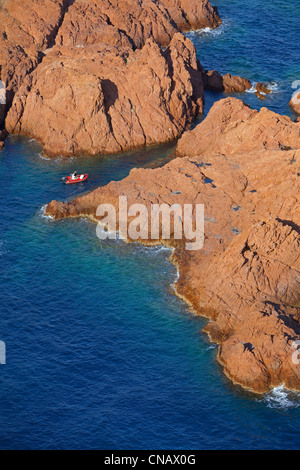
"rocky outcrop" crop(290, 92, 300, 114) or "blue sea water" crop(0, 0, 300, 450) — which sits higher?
"rocky outcrop" crop(290, 92, 300, 114)

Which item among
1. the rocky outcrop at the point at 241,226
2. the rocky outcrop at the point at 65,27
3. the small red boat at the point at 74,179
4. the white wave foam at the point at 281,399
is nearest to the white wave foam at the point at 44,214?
the rocky outcrop at the point at 241,226

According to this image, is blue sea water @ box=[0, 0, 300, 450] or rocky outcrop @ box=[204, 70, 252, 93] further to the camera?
rocky outcrop @ box=[204, 70, 252, 93]

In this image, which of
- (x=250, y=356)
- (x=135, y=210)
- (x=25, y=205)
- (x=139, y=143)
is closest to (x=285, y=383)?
(x=250, y=356)

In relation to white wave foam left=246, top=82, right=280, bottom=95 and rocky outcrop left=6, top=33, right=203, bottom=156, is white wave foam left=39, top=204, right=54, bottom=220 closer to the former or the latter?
rocky outcrop left=6, top=33, right=203, bottom=156

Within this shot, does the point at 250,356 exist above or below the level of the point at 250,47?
below

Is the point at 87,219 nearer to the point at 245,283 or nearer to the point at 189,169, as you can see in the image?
the point at 189,169

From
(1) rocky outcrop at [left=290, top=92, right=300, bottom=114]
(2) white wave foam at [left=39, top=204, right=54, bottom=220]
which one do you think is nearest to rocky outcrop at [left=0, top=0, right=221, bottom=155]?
(2) white wave foam at [left=39, top=204, right=54, bottom=220]
